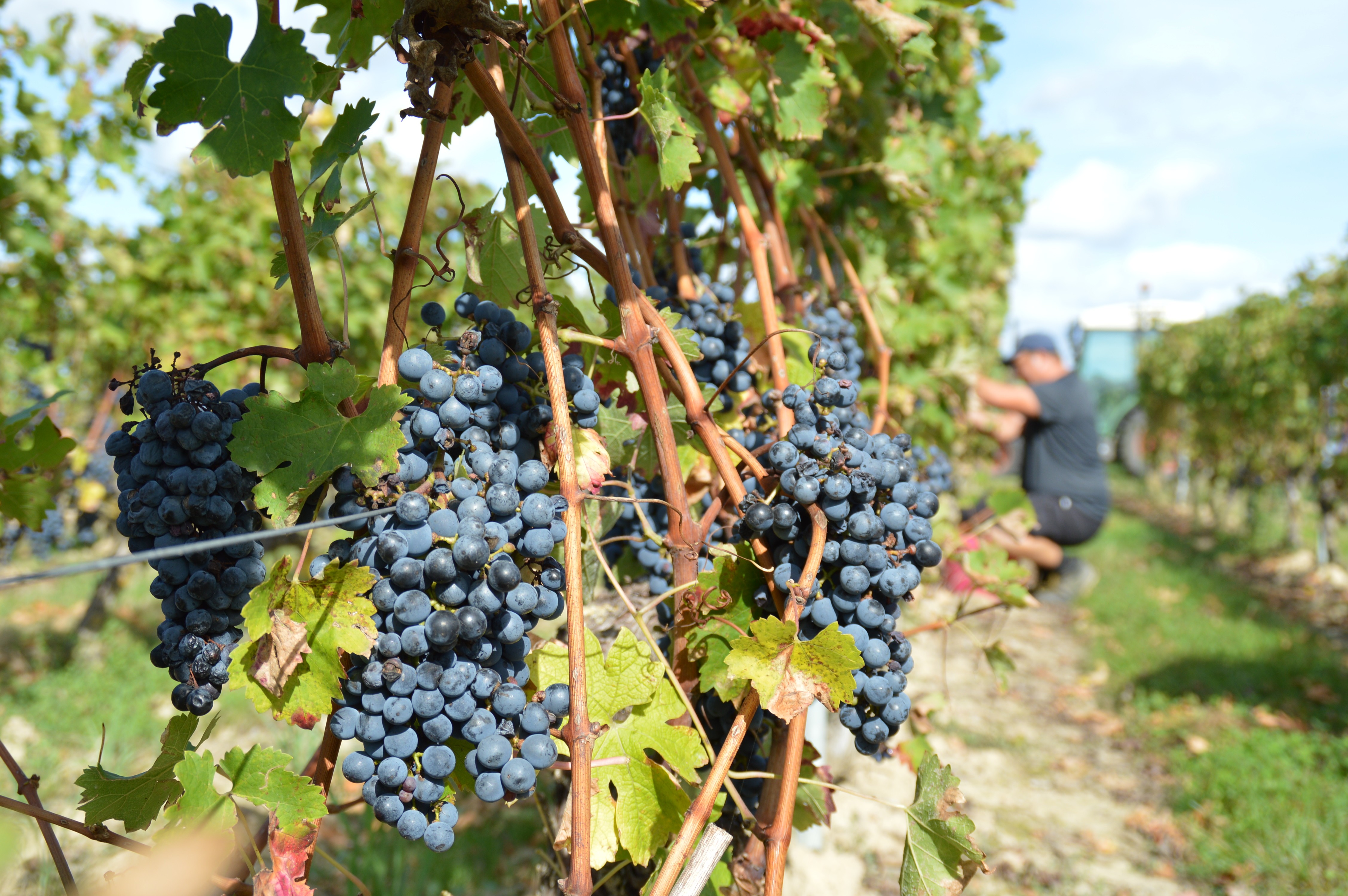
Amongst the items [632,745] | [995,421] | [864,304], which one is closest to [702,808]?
[632,745]

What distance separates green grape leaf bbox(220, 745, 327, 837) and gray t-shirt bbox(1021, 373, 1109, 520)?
233 inches

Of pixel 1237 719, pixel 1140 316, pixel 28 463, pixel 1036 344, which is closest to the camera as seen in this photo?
pixel 28 463

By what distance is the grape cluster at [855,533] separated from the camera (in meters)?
1.08

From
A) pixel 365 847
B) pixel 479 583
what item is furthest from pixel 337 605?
pixel 365 847

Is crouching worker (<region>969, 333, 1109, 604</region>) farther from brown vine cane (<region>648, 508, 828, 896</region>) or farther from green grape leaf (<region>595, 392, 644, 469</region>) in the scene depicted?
brown vine cane (<region>648, 508, 828, 896</region>)

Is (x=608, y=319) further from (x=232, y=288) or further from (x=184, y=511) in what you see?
(x=232, y=288)

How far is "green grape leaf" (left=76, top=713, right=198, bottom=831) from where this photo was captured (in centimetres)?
95

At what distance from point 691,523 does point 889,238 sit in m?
1.95

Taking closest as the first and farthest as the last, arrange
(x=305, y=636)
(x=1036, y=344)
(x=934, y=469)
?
(x=305, y=636), (x=934, y=469), (x=1036, y=344)

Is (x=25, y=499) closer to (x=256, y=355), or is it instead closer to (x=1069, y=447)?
(x=256, y=355)

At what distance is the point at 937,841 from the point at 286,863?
77 cm

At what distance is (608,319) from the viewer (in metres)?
1.32

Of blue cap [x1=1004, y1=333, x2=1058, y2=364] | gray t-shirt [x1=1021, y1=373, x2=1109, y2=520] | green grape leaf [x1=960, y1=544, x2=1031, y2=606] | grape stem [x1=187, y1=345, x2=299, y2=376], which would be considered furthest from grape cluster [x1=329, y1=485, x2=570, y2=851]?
blue cap [x1=1004, y1=333, x2=1058, y2=364]

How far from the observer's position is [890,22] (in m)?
1.49
